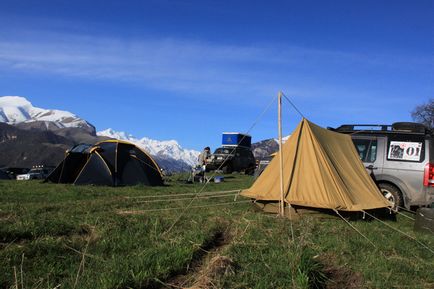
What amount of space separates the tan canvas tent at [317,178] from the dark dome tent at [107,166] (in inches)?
271

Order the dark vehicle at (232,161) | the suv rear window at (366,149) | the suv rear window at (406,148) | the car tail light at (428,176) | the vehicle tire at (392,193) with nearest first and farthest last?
the car tail light at (428,176) < the suv rear window at (406,148) < the vehicle tire at (392,193) < the suv rear window at (366,149) < the dark vehicle at (232,161)

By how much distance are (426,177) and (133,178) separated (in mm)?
9205

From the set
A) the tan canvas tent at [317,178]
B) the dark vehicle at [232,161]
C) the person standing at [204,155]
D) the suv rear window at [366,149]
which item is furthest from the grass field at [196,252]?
the person standing at [204,155]

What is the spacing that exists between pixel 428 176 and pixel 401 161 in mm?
755

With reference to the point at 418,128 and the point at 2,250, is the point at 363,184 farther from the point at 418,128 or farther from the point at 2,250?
the point at 2,250

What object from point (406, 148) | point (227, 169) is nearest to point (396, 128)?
point (406, 148)

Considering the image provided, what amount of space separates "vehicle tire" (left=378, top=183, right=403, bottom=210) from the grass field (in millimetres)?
2989

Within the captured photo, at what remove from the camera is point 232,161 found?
30562 millimetres

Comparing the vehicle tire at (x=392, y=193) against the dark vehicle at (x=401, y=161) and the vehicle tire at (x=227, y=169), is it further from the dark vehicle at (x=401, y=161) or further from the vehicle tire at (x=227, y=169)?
the vehicle tire at (x=227, y=169)

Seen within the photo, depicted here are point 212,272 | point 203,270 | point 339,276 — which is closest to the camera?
point 212,272

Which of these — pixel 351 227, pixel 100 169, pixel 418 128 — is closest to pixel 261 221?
pixel 351 227

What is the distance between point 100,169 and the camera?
47.0 ft

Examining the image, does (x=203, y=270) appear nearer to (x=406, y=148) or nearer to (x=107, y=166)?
(x=406, y=148)

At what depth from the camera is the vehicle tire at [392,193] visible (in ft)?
34.3
